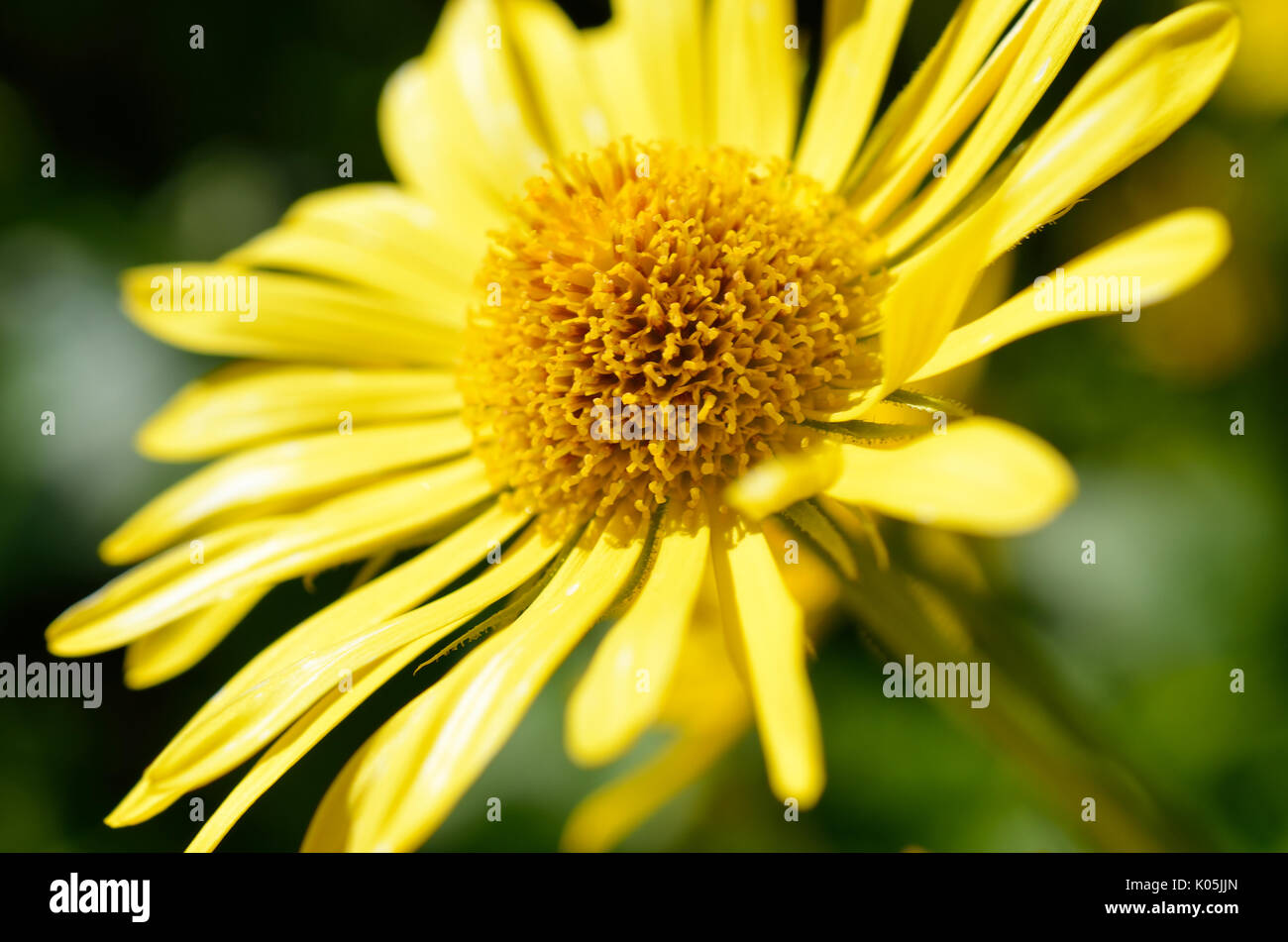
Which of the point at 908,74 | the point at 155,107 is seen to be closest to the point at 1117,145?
the point at 908,74

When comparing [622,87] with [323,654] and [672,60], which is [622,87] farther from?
[323,654]

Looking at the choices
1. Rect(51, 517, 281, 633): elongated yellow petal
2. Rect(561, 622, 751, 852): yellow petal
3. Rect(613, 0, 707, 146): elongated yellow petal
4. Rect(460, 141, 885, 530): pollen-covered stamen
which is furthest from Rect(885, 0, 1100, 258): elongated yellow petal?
Rect(51, 517, 281, 633): elongated yellow petal

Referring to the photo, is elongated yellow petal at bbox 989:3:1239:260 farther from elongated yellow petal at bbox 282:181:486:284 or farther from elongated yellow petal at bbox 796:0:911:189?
elongated yellow petal at bbox 282:181:486:284

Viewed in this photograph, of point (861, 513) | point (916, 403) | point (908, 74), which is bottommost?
point (861, 513)

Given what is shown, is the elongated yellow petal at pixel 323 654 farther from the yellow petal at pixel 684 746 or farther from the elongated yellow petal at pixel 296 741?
the yellow petal at pixel 684 746

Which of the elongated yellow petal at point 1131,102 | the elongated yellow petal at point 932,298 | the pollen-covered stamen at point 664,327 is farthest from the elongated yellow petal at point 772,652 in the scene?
the elongated yellow petal at point 1131,102
